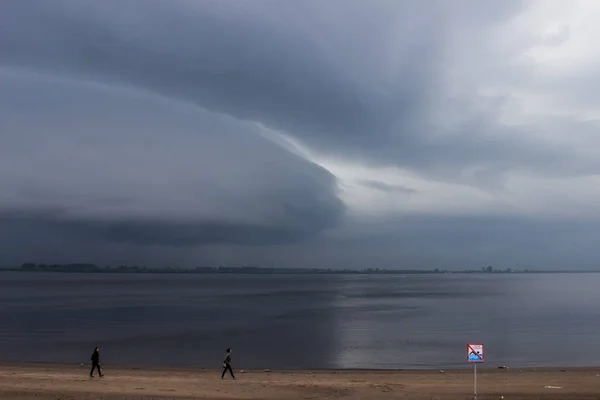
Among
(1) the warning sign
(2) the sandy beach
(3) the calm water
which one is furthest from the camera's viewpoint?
(3) the calm water

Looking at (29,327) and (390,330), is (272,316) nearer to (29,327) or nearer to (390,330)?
(390,330)

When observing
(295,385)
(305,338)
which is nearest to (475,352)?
(295,385)

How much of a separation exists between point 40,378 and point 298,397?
49.3 ft

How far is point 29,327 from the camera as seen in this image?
2613 inches

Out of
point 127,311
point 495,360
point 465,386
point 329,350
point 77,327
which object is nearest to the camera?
point 465,386

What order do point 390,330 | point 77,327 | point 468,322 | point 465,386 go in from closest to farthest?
1. point 465,386
2. point 390,330
3. point 77,327
4. point 468,322

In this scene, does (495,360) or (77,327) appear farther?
(77,327)

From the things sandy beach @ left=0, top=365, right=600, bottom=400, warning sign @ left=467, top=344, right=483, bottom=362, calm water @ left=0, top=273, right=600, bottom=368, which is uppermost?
warning sign @ left=467, top=344, right=483, bottom=362

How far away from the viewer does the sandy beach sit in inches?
969

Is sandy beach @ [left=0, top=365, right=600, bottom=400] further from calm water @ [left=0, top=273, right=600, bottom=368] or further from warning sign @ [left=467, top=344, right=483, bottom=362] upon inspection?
calm water @ [left=0, top=273, right=600, bottom=368]

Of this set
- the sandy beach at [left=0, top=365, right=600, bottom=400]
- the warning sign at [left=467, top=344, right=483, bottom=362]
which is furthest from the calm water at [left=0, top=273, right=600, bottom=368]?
the warning sign at [left=467, top=344, right=483, bottom=362]

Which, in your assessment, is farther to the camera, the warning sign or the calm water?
the calm water

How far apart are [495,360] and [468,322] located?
3263 centimetres

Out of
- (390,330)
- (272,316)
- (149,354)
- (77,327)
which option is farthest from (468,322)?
(77,327)
